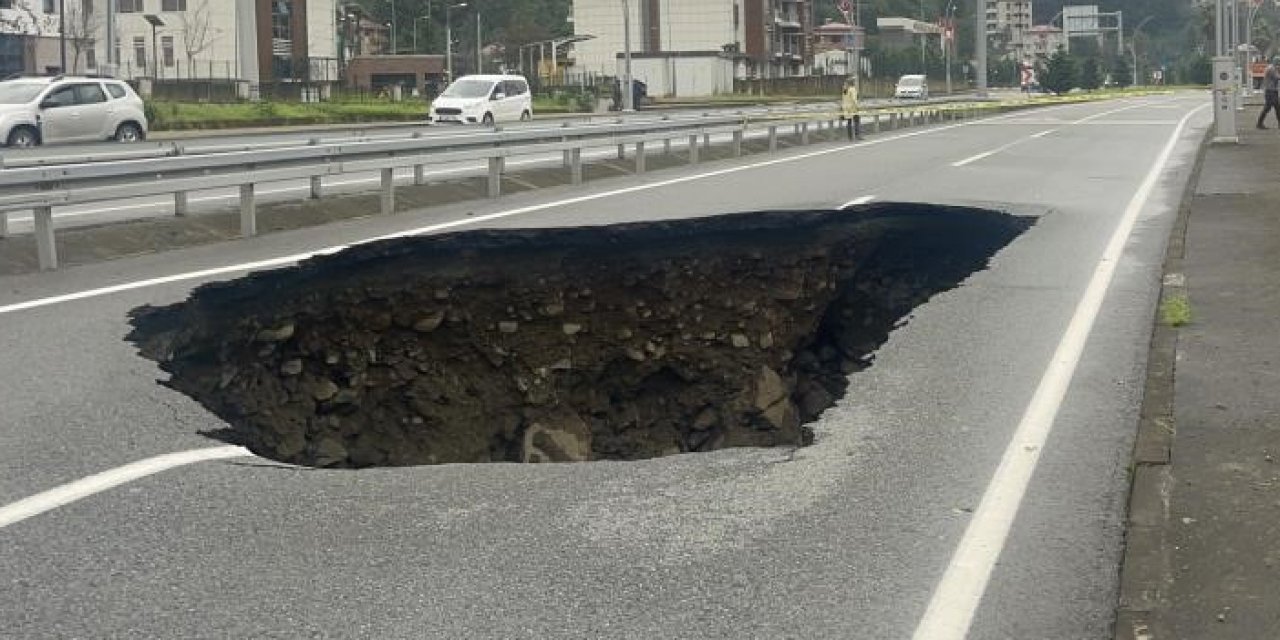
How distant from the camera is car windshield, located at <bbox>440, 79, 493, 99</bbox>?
45875 millimetres

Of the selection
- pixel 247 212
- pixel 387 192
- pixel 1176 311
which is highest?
pixel 387 192

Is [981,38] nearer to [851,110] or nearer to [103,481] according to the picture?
[851,110]

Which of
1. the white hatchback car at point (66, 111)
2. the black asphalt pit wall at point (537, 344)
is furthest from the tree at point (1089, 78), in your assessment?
the black asphalt pit wall at point (537, 344)

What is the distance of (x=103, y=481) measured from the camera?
6.64 meters

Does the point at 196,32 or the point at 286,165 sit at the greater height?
the point at 196,32

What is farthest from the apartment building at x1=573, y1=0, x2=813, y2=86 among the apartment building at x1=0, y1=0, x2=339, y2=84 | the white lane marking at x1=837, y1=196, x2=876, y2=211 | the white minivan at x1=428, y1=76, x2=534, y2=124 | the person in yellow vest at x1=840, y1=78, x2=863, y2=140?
the white lane marking at x1=837, y1=196, x2=876, y2=211

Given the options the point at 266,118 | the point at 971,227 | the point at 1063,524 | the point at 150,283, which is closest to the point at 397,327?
the point at 150,283

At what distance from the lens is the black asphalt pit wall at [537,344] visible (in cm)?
951

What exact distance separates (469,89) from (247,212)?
30.0 m

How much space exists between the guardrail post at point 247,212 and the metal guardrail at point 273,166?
0.01m

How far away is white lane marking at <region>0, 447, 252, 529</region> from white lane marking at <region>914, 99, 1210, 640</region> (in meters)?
3.28

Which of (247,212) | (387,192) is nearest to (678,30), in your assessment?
(387,192)

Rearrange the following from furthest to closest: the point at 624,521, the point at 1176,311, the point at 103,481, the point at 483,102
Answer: the point at 483,102 < the point at 1176,311 < the point at 103,481 < the point at 624,521

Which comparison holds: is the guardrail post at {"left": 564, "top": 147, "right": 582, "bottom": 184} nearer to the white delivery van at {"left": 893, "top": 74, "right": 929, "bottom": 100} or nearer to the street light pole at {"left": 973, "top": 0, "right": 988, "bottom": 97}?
the street light pole at {"left": 973, "top": 0, "right": 988, "bottom": 97}
